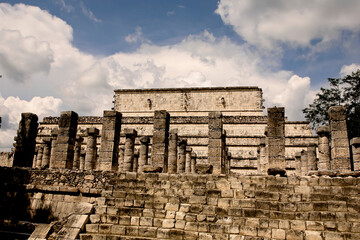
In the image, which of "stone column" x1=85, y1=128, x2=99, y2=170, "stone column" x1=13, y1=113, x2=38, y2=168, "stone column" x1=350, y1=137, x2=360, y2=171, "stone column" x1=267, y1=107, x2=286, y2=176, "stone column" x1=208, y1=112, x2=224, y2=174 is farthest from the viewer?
"stone column" x1=85, y1=128, x2=99, y2=170

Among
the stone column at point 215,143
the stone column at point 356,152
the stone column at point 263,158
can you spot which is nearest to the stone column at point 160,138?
the stone column at point 215,143

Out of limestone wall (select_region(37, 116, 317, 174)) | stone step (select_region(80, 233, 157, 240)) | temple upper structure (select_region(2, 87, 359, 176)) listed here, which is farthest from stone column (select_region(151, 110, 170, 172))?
Answer: limestone wall (select_region(37, 116, 317, 174))

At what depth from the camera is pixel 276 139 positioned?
10.8 metres

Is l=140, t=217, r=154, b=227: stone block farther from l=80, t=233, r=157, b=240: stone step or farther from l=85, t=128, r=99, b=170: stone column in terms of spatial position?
l=85, t=128, r=99, b=170: stone column

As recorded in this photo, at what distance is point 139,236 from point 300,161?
15588 millimetres

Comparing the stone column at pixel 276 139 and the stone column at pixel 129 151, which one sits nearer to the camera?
the stone column at pixel 276 139

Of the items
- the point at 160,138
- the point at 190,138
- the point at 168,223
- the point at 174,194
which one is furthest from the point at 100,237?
the point at 190,138

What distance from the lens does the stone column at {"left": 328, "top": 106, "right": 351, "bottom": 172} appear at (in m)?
11.3

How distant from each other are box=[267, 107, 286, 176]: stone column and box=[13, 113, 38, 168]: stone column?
9389mm

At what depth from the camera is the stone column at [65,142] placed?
1167 centimetres

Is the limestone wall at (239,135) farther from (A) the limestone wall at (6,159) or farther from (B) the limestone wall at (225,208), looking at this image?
(B) the limestone wall at (225,208)

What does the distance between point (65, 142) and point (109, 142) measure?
1780 mm

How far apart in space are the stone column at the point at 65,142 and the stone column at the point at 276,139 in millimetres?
7672

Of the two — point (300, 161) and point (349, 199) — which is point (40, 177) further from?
point (300, 161)
